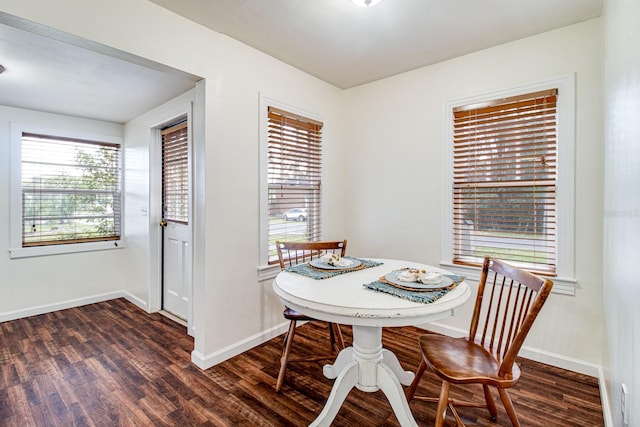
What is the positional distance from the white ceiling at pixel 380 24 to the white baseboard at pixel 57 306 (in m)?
3.52

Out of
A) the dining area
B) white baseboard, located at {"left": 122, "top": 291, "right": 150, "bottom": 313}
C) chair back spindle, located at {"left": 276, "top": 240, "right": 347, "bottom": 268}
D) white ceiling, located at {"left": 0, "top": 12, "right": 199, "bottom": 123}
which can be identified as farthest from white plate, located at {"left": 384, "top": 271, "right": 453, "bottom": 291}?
white baseboard, located at {"left": 122, "top": 291, "right": 150, "bottom": 313}

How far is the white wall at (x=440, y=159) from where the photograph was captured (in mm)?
2139

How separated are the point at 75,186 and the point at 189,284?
6.83 feet

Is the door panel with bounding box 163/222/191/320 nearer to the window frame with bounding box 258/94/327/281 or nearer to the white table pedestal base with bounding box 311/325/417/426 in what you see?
the window frame with bounding box 258/94/327/281

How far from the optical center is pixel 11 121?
3.31 m

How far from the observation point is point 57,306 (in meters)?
3.62

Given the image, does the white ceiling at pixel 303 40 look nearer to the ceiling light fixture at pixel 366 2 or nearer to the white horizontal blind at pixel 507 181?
the ceiling light fixture at pixel 366 2

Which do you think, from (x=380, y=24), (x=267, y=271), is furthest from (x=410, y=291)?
(x=380, y=24)

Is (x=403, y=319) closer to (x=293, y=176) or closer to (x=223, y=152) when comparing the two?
(x=223, y=152)

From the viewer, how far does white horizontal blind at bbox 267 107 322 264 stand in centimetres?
282

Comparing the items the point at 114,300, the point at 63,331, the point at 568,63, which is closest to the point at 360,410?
the point at 568,63

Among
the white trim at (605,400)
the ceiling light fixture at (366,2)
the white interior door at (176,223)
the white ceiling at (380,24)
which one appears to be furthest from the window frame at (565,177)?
the white interior door at (176,223)

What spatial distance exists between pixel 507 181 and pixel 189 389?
275cm

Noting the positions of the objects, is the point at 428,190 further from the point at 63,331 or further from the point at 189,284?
the point at 63,331
